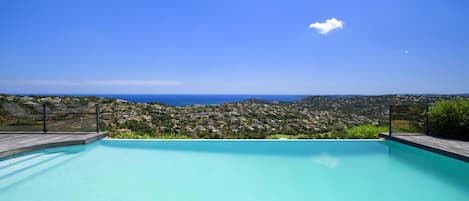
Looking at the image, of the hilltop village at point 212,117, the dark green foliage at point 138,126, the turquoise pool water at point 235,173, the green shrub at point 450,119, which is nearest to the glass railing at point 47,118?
the hilltop village at point 212,117

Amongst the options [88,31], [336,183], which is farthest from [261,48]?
[336,183]

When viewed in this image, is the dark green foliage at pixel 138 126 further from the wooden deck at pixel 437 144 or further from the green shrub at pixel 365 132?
the wooden deck at pixel 437 144

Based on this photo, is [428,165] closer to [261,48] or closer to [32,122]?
[32,122]

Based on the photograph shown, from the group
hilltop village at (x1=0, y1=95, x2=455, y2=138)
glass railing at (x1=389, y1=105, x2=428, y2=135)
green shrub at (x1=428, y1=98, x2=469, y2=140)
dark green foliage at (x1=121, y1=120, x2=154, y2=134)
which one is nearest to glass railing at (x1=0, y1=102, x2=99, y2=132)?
hilltop village at (x1=0, y1=95, x2=455, y2=138)

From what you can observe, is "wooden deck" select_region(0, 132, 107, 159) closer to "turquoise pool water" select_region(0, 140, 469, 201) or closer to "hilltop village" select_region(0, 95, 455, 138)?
"turquoise pool water" select_region(0, 140, 469, 201)

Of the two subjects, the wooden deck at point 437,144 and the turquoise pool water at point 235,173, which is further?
the wooden deck at point 437,144
